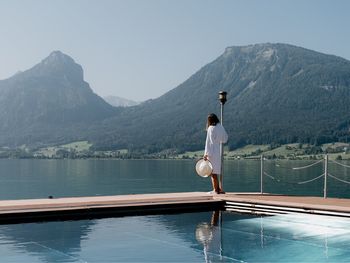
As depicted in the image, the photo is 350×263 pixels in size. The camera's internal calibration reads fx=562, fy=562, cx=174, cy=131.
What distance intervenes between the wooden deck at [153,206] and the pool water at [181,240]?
0.81 ft

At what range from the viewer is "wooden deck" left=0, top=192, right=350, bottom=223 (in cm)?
856

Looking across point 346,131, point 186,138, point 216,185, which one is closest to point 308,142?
point 346,131

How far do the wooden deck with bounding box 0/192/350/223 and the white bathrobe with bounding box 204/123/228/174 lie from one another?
79 centimetres

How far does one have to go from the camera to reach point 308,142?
485ft

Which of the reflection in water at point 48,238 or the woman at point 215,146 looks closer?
the reflection in water at point 48,238

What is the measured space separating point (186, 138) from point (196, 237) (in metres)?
165

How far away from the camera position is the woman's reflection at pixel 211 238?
609 cm

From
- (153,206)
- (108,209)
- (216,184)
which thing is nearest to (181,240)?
(108,209)

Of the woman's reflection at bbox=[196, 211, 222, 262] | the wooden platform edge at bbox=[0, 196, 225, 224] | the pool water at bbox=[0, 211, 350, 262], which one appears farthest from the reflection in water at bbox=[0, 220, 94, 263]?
the woman's reflection at bbox=[196, 211, 222, 262]

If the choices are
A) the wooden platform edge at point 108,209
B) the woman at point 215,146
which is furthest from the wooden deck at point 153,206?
the woman at point 215,146

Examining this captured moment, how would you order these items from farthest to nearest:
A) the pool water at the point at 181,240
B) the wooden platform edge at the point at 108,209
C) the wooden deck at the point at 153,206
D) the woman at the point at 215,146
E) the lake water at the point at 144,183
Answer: the lake water at the point at 144,183, the woman at the point at 215,146, the wooden deck at the point at 153,206, the wooden platform edge at the point at 108,209, the pool water at the point at 181,240

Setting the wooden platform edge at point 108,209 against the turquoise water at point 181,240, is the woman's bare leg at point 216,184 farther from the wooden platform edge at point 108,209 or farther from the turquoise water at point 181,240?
the turquoise water at point 181,240

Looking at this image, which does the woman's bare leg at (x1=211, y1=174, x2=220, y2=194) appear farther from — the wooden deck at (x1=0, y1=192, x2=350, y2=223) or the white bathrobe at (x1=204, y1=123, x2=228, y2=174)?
the wooden deck at (x1=0, y1=192, x2=350, y2=223)

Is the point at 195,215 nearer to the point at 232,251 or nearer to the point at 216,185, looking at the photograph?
the point at 216,185
